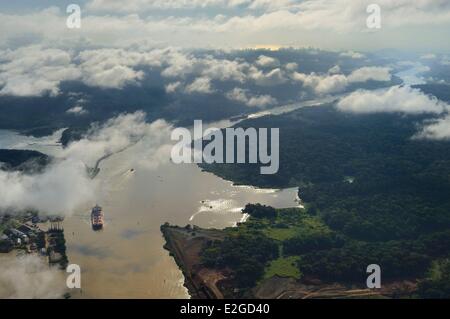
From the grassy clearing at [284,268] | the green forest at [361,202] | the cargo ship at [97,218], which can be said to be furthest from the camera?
the cargo ship at [97,218]

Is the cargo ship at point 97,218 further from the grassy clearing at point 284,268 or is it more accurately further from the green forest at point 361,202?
the grassy clearing at point 284,268

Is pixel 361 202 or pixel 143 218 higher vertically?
pixel 361 202

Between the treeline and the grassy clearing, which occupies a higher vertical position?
the treeline

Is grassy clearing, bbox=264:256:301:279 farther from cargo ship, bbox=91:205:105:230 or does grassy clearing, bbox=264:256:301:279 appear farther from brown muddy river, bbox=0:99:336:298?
cargo ship, bbox=91:205:105:230

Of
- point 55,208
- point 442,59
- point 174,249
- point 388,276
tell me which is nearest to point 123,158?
point 55,208

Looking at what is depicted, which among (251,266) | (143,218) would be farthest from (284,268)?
(143,218)

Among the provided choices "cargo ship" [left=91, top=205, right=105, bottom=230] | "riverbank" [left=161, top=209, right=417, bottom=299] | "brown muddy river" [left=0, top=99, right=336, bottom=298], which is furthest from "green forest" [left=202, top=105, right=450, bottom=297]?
"cargo ship" [left=91, top=205, right=105, bottom=230]

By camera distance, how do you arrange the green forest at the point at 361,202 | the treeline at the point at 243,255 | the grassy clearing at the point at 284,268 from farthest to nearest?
the green forest at the point at 361,202, the grassy clearing at the point at 284,268, the treeline at the point at 243,255

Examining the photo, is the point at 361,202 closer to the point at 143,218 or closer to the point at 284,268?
the point at 284,268

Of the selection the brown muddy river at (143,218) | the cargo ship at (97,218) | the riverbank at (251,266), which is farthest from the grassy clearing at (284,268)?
the cargo ship at (97,218)
